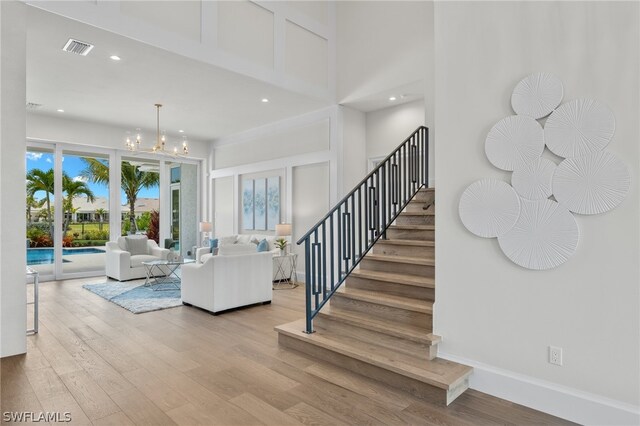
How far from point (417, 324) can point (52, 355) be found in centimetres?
335

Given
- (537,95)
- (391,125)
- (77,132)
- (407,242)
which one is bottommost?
(407,242)

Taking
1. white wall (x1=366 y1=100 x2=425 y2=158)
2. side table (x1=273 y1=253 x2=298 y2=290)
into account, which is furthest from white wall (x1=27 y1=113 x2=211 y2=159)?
white wall (x1=366 y1=100 x2=425 y2=158)

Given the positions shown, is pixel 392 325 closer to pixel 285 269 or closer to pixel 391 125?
pixel 285 269

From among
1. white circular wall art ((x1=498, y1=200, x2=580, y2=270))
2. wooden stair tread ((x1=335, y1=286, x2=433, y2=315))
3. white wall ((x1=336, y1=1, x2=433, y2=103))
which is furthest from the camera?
white wall ((x1=336, y1=1, x2=433, y2=103))

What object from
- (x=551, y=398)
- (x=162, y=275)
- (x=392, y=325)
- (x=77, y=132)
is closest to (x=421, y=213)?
(x=392, y=325)

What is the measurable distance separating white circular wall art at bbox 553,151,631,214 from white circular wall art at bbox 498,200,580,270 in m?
0.09

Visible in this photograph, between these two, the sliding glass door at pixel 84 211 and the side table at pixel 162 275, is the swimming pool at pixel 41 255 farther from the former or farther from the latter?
the side table at pixel 162 275

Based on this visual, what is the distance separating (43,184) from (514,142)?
8.43 m

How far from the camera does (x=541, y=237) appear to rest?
2553mm

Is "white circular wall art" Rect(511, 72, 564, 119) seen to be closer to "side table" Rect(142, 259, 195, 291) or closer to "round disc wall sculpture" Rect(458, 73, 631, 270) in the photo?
"round disc wall sculpture" Rect(458, 73, 631, 270)

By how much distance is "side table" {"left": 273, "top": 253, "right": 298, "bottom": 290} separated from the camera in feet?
23.0

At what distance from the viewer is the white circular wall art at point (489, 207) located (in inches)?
106

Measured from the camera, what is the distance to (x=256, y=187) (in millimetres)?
8359

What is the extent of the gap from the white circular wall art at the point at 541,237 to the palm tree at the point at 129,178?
808 centimetres
